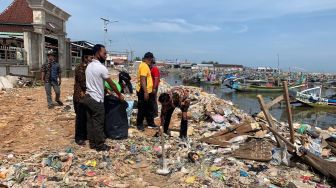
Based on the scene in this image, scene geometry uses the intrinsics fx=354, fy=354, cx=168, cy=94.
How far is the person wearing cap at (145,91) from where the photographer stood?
270 inches

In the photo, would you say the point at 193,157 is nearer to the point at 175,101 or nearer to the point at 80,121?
the point at 175,101

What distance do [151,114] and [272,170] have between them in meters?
2.76

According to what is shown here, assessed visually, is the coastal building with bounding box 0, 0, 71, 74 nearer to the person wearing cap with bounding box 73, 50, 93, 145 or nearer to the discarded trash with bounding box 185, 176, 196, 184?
the person wearing cap with bounding box 73, 50, 93, 145

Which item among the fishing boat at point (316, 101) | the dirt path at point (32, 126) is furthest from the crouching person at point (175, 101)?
the fishing boat at point (316, 101)

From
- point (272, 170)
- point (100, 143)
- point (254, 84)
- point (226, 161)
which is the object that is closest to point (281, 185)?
point (272, 170)

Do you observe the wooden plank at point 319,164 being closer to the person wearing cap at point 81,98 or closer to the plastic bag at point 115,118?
the plastic bag at point 115,118

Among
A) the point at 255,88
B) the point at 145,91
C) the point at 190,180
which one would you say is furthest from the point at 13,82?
the point at 255,88

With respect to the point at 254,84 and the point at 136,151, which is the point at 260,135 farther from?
the point at 254,84

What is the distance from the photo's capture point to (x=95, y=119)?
5562 mm

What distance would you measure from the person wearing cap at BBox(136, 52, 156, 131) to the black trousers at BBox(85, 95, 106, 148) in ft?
4.69

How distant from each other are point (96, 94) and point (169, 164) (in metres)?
1.57

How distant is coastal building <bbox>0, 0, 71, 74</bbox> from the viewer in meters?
17.2

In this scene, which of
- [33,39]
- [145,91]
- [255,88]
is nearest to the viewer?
[145,91]

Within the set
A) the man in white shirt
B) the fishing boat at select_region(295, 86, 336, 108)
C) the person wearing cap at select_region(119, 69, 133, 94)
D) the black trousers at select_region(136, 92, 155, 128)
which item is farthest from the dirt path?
the fishing boat at select_region(295, 86, 336, 108)
